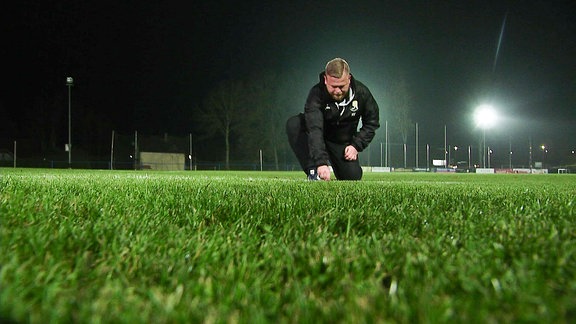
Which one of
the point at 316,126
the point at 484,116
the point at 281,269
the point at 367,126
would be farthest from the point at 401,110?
the point at 281,269

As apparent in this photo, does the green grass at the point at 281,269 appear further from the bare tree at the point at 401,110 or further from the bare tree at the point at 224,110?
the bare tree at the point at 401,110

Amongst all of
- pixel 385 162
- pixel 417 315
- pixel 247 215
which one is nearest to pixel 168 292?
pixel 417 315

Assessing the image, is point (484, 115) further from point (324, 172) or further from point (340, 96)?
point (324, 172)

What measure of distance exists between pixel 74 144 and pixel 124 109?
794 cm

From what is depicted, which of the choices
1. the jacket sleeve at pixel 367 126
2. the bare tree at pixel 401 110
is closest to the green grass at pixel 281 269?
the jacket sleeve at pixel 367 126

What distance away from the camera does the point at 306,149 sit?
7.14 m

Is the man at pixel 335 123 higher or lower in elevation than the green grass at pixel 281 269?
higher

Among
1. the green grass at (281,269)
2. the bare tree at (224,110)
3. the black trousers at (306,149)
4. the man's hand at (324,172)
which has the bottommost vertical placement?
the green grass at (281,269)

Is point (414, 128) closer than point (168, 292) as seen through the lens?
No

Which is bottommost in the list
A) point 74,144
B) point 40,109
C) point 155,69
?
point 74,144

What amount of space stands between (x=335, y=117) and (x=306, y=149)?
105cm

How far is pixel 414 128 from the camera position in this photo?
48750 mm

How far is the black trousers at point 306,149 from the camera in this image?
7014mm

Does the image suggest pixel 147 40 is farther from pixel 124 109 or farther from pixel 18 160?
pixel 18 160
